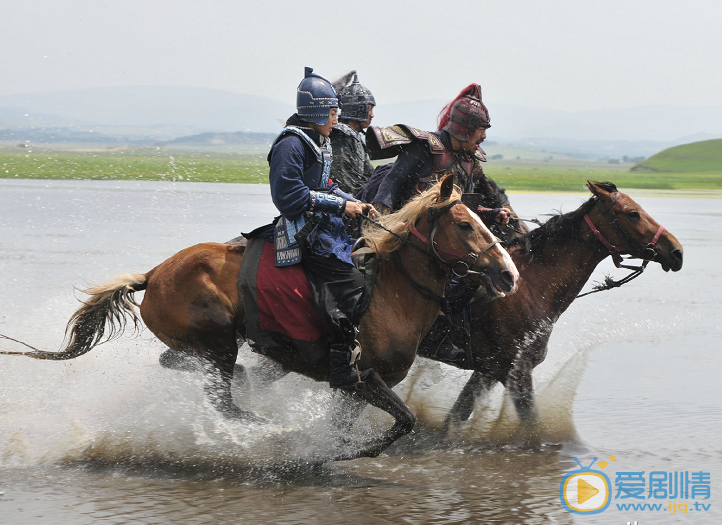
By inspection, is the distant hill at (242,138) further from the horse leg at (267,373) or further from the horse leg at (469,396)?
the horse leg at (469,396)

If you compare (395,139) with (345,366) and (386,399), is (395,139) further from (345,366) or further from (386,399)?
(386,399)

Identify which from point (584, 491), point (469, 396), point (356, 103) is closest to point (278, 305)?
point (469, 396)

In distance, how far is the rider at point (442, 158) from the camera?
294 inches

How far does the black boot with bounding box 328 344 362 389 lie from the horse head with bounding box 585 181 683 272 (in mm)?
2632

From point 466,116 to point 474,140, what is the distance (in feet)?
0.71

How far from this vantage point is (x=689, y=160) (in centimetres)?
16112

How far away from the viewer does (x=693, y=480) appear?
21.9 ft

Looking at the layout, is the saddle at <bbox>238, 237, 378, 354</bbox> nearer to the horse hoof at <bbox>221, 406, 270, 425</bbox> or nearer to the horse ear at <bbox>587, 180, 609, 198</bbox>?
the horse hoof at <bbox>221, 406, 270, 425</bbox>

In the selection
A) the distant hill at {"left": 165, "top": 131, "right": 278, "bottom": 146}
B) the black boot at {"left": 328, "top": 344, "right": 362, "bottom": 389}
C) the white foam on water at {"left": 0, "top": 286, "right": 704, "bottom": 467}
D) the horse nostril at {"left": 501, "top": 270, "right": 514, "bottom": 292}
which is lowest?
the white foam on water at {"left": 0, "top": 286, "right": 704, "bottom": 467}

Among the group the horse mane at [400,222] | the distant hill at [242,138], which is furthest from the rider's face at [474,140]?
the distant hill at [242,138]

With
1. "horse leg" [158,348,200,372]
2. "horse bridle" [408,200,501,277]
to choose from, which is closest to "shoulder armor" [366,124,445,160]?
"horse bridle" [408,200,501,277]

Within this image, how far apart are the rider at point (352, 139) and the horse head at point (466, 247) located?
2.30 m

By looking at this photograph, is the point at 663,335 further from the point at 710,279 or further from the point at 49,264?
the point at 49,264

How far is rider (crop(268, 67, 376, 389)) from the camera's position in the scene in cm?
598
